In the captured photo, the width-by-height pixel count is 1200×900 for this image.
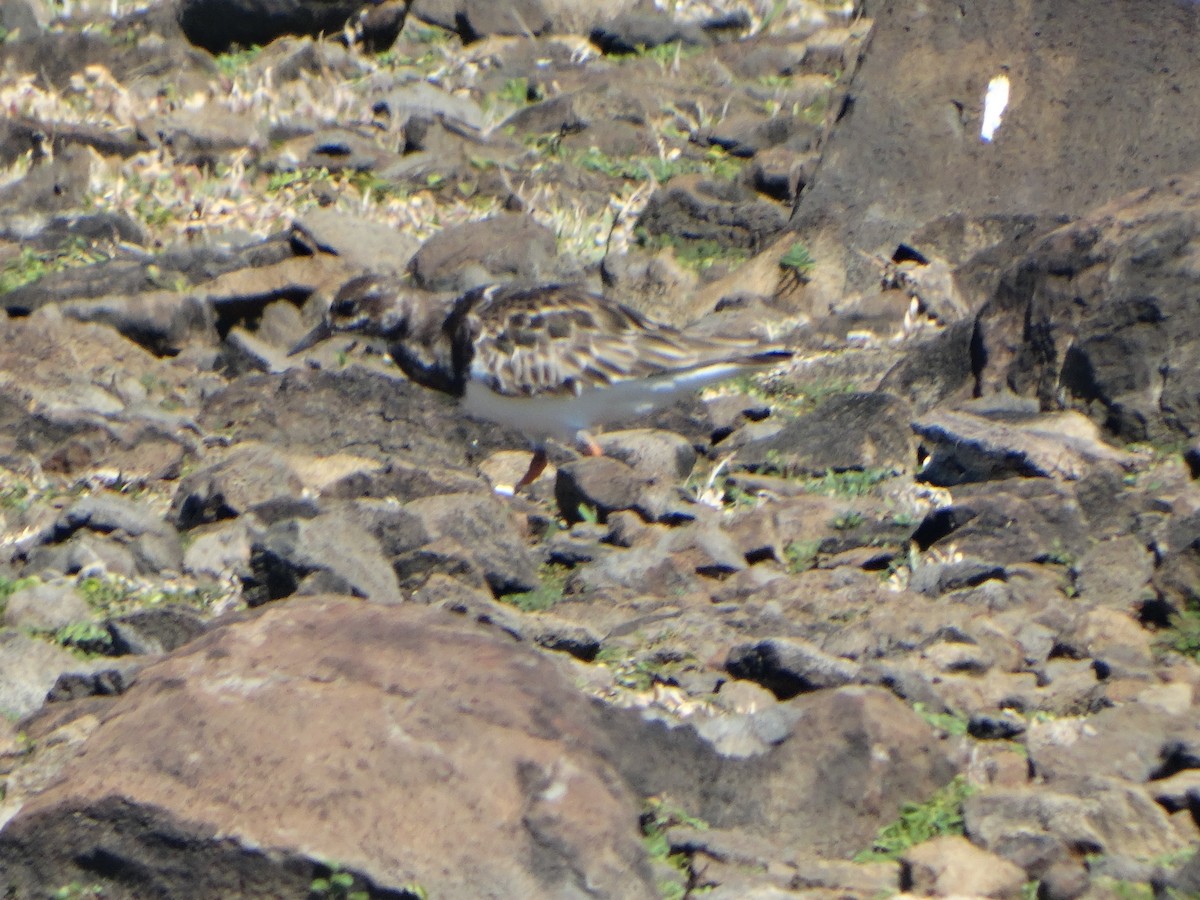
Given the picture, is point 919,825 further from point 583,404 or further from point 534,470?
point 583,404

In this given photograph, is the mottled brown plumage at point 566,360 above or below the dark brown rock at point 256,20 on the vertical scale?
below

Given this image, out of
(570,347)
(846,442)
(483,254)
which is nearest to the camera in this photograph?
(846,442)

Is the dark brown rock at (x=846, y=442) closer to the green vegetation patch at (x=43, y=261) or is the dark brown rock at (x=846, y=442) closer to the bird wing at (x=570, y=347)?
the bird wing at (x=570, y=347)

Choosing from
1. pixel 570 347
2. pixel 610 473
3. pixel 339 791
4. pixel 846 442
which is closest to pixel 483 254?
pixel 570 347

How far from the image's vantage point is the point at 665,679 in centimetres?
591

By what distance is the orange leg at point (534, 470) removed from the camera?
9297 mm

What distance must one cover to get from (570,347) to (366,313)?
53.1 inches

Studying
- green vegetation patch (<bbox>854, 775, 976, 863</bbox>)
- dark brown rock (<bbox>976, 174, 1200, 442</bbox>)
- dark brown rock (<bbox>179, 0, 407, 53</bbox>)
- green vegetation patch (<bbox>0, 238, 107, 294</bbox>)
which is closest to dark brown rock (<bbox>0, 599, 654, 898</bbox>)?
green vegetation patch (<bbox>854, 775, 976, 863</bbox>)

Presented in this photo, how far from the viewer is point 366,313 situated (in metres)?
10.3

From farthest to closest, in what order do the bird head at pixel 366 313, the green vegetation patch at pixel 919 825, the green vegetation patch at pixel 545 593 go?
the bird head at pixel 366 313 → the green vegetation patch at pixel 545 593 → the green vegetation patch at pixel 919 825

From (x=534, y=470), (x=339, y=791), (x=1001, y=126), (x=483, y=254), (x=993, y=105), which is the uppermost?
(x=993, y=105)

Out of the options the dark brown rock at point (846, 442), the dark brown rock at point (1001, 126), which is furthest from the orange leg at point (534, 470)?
the dark brown rock at point (1001, 126)

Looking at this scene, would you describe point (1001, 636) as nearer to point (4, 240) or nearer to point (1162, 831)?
point (1162, 831)

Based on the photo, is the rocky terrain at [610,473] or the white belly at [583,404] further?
the white belly at [583,404]
